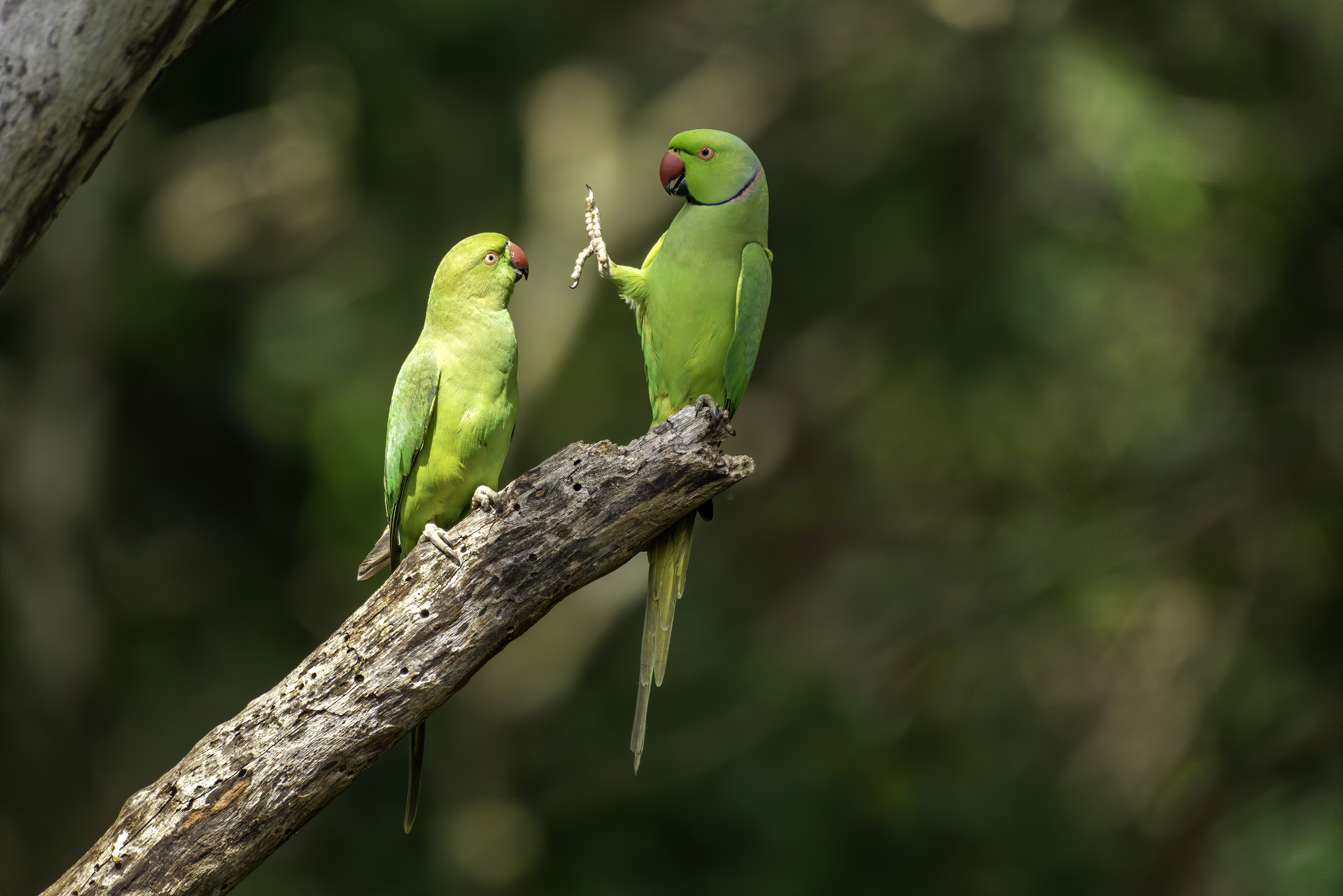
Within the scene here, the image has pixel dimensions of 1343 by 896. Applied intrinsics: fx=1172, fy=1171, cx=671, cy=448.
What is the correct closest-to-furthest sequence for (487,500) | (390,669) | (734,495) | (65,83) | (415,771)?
(65,83) < (390,669) < (487,500) < (415,771) < (734,495)

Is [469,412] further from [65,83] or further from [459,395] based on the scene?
[65,83]

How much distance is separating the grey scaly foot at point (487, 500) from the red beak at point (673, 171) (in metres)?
1.00

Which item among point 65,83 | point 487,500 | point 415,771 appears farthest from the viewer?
point 415,771

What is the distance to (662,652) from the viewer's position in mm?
3521

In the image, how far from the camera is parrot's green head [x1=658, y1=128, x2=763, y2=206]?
3.34 meters

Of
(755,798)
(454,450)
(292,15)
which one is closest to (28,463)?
(292,15)

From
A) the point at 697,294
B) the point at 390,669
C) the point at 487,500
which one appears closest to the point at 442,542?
the point at 487,500

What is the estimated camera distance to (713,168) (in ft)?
11.0

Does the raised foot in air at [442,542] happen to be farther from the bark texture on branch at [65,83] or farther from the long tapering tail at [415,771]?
the bark texture on branch at [65,83]

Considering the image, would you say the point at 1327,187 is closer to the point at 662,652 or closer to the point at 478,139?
the point at 478,139

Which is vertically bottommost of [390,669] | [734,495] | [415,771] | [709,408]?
[734,495]

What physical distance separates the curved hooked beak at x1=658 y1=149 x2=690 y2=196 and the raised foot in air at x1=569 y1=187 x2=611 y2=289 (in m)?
0.22

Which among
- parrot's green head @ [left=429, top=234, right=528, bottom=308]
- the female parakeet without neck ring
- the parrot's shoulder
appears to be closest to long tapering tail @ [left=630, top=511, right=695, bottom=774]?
the female parakeet without neck ring

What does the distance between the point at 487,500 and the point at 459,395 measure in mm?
318
